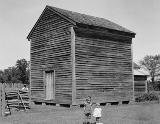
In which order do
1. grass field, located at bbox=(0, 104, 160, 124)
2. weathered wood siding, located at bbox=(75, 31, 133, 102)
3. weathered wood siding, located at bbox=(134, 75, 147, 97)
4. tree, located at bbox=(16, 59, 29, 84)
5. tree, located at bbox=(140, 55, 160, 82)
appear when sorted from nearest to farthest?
grass field, located at bbox=(0, 104, 160, 124) < weathered wood siding, located at bbox=(75, 31, 133, 102) < weathered wood siding, located at bbox=(134, 75, 147, 97) < tree, located at bbox=(16, 59, 29, 84) < tree, located at bbox=(140, 55, 160, 82)

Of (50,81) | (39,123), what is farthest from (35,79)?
(39,123)

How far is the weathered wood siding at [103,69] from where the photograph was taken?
84.2 ft

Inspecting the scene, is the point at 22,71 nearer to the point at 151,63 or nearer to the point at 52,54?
the point at 52,54

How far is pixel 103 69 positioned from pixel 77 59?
3208 millimetres

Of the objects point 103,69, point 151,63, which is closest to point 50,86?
point 103,69

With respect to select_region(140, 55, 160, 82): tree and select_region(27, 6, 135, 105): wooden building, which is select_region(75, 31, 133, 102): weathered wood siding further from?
select_region(140, 55, 160, 82): tree

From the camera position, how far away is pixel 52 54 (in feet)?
89.6

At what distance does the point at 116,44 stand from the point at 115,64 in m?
1.82

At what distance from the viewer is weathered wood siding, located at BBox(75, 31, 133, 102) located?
1011 inches

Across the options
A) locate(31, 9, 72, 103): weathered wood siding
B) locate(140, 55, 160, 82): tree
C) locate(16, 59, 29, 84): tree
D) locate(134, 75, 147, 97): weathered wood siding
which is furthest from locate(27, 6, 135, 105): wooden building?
locate(140, 55, 160, 82): tree

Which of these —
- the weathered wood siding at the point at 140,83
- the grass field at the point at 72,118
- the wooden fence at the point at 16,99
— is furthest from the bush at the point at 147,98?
the wooden fence at the point at 16,99

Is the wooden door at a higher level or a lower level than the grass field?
higher

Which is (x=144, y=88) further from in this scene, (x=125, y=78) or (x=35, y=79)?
(x=35, y=79)

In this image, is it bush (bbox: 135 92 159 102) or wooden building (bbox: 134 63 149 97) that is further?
wooden building (bbox: 134 63 149 97)
